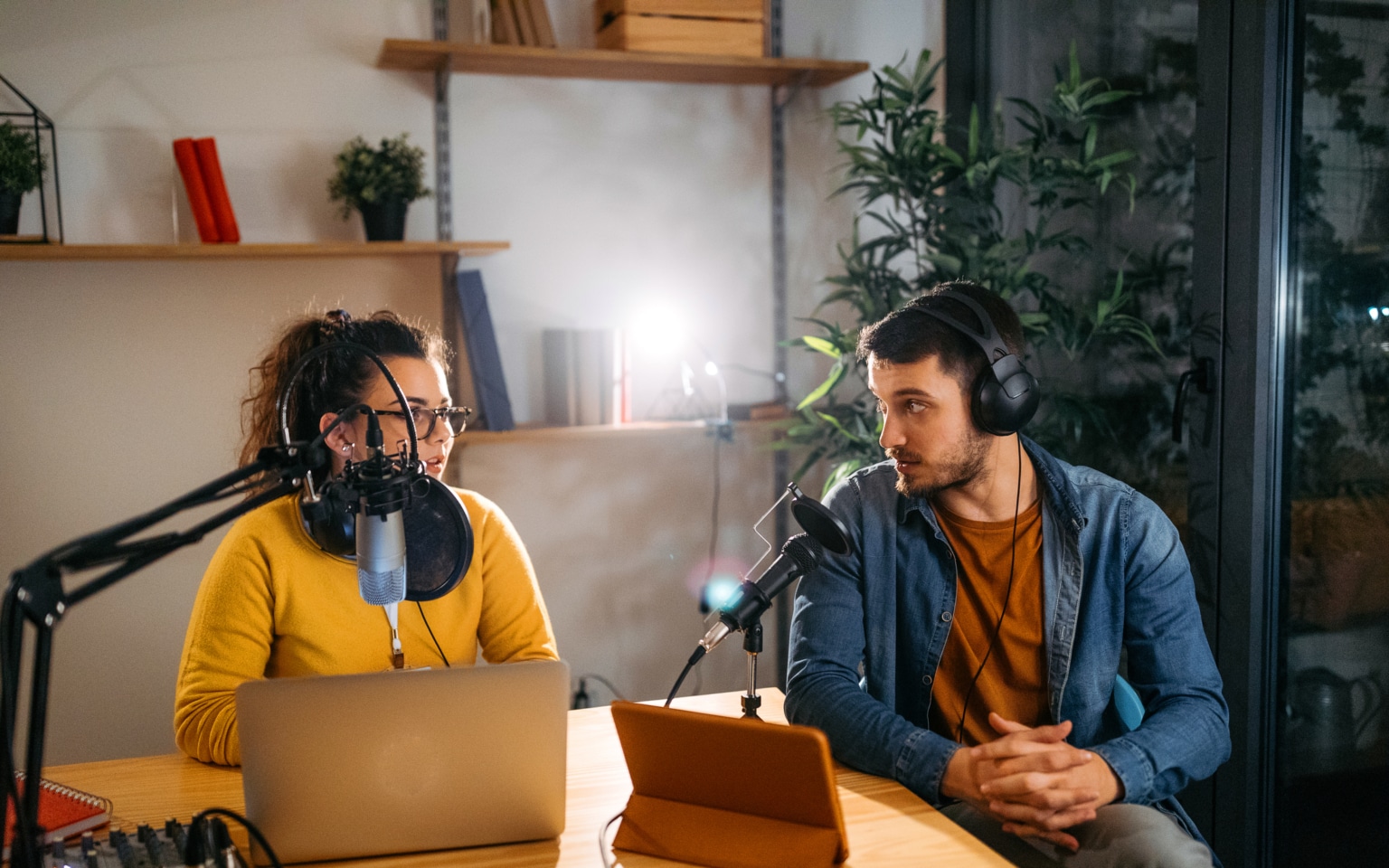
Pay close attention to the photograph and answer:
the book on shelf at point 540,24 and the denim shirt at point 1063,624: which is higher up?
the book on shelf at point 540,24

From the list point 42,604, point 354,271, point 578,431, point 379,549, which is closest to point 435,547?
point 379,549

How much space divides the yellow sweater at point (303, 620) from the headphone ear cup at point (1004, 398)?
30.6 inches

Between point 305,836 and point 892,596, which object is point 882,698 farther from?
point 305,836

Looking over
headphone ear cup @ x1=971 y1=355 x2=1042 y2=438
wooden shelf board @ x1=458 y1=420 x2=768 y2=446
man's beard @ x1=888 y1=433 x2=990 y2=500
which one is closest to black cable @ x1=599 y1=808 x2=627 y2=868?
man's beard @ x1=888 y1=433 x2=990 y2=500

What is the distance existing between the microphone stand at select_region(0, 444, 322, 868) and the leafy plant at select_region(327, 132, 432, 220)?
6.52ft

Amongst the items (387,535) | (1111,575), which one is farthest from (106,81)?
(1111,575)

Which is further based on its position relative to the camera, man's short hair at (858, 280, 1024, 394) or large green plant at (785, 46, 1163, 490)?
large green plant at (785, 46, 1163, 490)

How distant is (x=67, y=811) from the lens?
1.20 m

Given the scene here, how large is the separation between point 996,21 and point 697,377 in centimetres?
126

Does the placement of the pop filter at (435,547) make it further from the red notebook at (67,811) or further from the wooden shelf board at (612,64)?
the wooden shelf board at (612,64)

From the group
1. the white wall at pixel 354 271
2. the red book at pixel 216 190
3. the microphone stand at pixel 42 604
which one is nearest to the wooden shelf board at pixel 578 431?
the white wall at pixel 354 271

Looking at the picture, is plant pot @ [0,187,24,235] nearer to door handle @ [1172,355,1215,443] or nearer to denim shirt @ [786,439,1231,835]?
denim shirt @ [786,439,1231,835]

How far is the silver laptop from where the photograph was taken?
3.62 ft

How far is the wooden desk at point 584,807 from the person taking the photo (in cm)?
115
